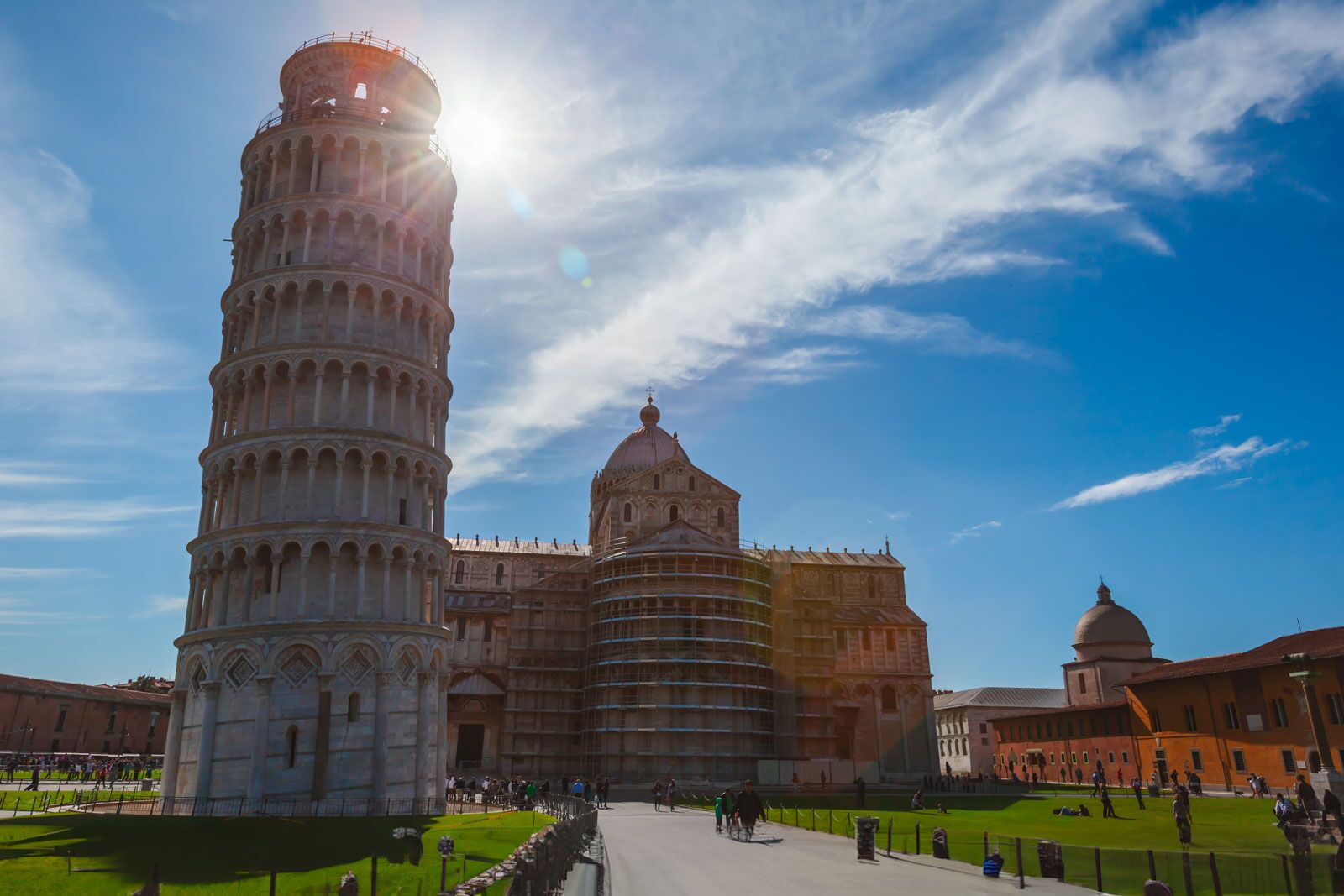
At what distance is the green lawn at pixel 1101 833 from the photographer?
618 inches

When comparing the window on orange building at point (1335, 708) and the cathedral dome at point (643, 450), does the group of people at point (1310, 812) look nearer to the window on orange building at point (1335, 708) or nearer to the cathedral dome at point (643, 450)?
the window on orange building at point (1335, 708)

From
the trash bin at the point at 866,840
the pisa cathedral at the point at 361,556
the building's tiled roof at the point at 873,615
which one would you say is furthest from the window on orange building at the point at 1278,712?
the trash bin at the point at 866,840

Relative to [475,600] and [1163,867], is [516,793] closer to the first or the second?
[475,600]

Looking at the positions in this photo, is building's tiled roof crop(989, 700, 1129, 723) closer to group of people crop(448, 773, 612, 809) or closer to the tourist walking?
group of people crop(448, 773, 612, 809)

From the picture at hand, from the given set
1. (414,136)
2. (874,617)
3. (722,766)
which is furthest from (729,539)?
(414,136)

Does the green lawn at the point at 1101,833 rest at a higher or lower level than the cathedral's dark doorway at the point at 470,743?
lower

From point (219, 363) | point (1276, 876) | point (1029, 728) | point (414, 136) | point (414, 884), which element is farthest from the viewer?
point (1029, 728)

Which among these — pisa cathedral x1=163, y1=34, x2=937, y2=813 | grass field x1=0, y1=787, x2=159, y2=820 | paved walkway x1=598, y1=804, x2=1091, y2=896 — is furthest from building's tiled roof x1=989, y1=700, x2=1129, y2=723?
grass field x1=0, y1=787, x2=159, y2=820

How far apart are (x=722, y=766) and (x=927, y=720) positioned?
23548 millimetres

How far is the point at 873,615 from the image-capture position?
79.2 meters

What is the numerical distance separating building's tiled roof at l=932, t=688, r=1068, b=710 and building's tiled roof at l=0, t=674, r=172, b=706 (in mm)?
82974

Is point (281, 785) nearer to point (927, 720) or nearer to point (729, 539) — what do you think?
point (729, 539)

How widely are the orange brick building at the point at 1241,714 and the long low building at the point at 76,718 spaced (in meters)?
79.3

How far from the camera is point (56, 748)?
261ft
